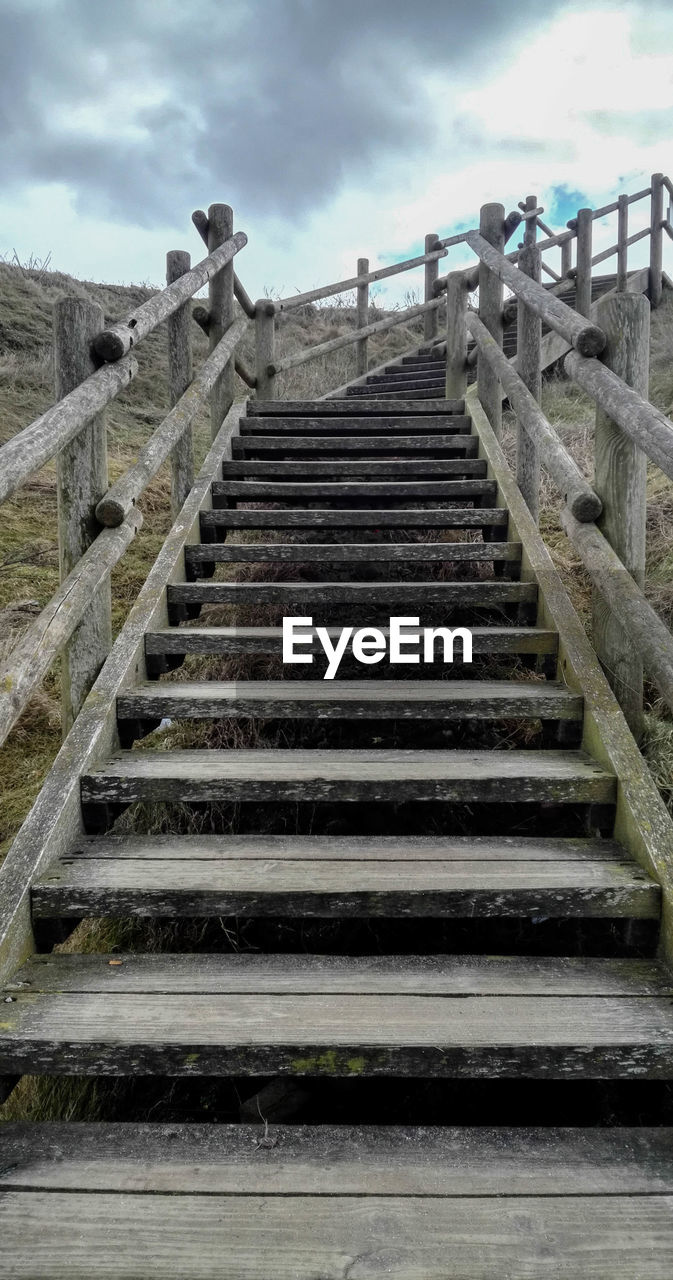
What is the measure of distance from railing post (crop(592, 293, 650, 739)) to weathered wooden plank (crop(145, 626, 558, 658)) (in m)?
0.23

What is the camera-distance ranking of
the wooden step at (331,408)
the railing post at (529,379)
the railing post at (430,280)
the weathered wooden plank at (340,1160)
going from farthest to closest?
1. the railing post at (430,280)
2. the wooden step at (331,408)
3. the railing post at (529,379)
4. the weathered wooden plank at (340,1160)

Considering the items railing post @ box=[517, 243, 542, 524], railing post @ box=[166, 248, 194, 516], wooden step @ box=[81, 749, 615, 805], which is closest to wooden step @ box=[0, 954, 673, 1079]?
wooden step @ box=[81, 749, 615, 805]

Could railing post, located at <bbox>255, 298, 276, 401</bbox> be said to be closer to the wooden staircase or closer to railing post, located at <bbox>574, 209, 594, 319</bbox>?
the wooden staircase

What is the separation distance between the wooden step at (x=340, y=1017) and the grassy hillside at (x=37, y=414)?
64.6 inches

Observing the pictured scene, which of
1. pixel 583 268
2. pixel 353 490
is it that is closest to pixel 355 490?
pixel 353 490

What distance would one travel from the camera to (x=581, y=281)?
28.2 feet

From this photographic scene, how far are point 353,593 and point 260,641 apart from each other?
1.48 ft

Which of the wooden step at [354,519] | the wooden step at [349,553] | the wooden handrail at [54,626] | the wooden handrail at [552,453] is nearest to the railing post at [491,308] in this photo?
the wooden handrail at [552,453]

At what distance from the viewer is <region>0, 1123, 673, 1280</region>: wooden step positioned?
121cm

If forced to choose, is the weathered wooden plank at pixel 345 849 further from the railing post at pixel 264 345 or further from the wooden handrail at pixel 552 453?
the railing post at pixel 264 345

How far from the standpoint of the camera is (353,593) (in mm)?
3086

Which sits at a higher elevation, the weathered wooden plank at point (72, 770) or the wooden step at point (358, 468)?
the wooden step at point (358, 468)

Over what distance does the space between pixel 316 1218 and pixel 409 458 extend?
3833mm

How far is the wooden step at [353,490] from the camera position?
147 inches
